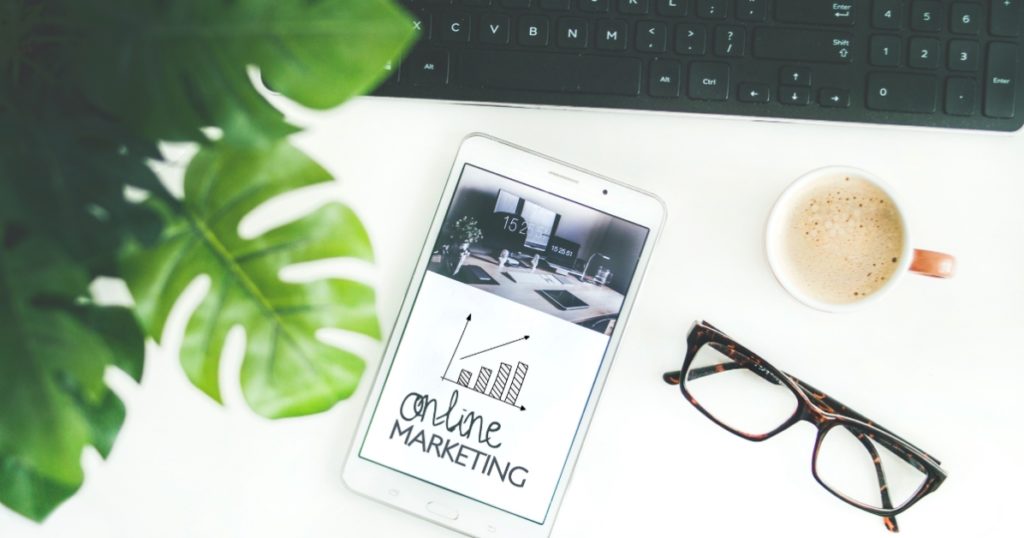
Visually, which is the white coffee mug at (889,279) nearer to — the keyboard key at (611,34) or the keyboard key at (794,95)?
the keyboard key at (794,95)

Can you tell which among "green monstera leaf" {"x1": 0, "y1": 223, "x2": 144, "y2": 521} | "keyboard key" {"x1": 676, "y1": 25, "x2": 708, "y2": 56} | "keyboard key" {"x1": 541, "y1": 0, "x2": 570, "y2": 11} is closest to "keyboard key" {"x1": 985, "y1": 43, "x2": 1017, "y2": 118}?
"keyboard key" {"x1": 676, "y1": 25, "x2": 708, "y2": 56}

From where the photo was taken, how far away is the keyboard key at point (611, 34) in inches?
22.5

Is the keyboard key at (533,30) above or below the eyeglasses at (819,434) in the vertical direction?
above

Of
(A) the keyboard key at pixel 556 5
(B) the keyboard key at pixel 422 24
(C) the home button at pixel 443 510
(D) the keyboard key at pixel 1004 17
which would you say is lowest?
(C) the home button at pixel 443 510

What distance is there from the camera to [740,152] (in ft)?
1.96

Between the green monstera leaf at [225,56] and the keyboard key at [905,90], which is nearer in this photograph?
the green monstera leaf at [225,56]

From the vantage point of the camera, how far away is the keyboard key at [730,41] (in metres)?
0.57

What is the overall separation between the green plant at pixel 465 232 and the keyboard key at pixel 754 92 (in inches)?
8.8

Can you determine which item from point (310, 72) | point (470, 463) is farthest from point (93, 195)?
point (470, 463)

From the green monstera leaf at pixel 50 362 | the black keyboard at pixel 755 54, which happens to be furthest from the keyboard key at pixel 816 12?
the green monstera leaf at pixel 50 362

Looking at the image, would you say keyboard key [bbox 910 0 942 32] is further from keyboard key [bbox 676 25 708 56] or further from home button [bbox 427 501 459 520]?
home button [bbox 427 501 459 520]

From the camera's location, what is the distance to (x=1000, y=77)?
564mm

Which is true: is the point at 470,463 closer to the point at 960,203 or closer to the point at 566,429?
the point at 566,429

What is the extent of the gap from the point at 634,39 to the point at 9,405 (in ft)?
1.51
